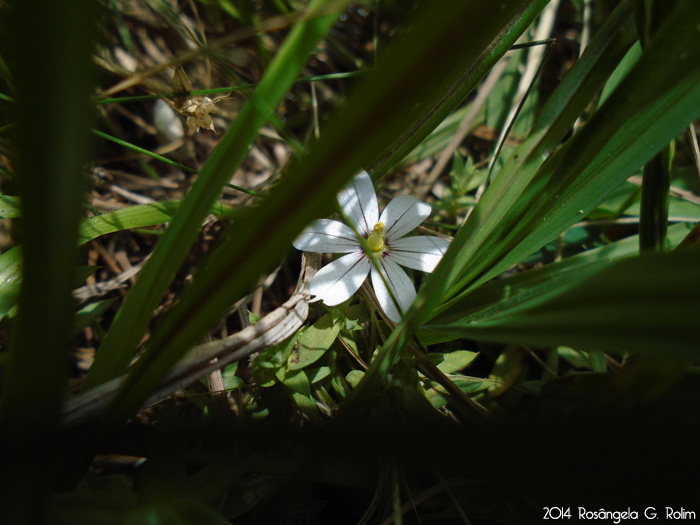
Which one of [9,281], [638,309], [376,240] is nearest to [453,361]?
[376,240]

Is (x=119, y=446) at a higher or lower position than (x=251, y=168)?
lower

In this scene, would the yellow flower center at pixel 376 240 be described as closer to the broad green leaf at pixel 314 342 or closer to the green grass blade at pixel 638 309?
the broad green leaf at pixel 314 342

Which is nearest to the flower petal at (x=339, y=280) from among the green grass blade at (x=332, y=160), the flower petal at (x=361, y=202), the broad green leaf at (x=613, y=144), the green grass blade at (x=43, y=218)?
the flower petal at (x=361, y=202)

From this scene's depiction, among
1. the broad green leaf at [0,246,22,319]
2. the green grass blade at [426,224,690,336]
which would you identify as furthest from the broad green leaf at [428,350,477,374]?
the broad green leaf at [0,246,22,319]

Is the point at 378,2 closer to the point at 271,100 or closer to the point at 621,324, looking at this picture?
the point at 271,100

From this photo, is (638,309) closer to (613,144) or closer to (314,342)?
(613,144)

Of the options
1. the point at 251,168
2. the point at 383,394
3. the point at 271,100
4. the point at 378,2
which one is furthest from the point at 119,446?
the point at 378,2

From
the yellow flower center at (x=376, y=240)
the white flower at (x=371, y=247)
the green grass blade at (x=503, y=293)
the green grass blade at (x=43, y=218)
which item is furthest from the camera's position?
the yellow flower center at (x=376, y=240)
